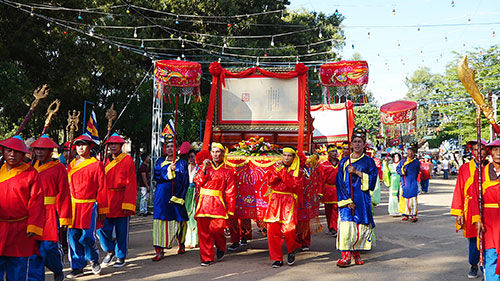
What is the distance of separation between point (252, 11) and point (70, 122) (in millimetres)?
17976

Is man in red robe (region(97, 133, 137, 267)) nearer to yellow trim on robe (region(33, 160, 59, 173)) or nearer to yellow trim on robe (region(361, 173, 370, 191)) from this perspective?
yellow trim on robe (region(33, 160, 59, 173))

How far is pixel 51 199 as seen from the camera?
236 inches

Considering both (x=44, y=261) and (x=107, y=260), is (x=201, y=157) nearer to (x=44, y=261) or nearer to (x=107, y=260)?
(x=107, y=260)

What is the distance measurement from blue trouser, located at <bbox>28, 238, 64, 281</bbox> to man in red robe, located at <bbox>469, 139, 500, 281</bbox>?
16.2 feet

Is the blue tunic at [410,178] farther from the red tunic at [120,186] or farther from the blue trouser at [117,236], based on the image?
the blue trouser at [117,236]

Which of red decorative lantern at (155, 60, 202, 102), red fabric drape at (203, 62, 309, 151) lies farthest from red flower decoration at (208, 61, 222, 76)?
red decorative lantern at (155, 60, 202, 102)

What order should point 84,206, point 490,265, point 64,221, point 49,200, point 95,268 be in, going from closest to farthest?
1. point 490,265
2. point 49,200
3. point 64,221
4. point 84,206
5. point 95,268

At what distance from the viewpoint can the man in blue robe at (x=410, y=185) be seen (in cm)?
1308

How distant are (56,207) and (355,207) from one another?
4229 mm

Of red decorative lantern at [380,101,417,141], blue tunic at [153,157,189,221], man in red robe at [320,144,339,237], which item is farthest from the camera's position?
red decorative lantern at [380,101,417,141]

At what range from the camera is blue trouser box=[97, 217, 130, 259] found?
298 inches

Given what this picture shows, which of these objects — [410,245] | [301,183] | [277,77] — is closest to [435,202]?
[410,245]

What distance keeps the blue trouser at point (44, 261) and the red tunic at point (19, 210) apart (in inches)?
20.0

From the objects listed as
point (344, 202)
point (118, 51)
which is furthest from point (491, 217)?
point (118, 51)
